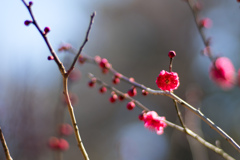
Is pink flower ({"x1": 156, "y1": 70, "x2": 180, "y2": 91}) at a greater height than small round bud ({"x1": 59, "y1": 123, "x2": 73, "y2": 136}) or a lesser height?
lesser

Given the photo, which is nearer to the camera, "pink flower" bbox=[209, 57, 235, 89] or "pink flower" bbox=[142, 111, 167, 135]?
"pink flower" bbox=[142, 111, 167, 135]

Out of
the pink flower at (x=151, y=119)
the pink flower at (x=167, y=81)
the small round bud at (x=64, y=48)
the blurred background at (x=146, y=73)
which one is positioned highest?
the blurred background at (x=146, y=73)

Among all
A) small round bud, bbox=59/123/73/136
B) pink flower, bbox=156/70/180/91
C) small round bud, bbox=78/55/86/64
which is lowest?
pink flower, bbox=156/70/180/91

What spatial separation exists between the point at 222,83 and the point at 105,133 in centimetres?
544

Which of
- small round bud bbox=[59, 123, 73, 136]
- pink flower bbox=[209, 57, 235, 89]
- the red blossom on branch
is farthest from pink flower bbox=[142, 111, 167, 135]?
small round bud bbox=[59, 123, 73, 136]

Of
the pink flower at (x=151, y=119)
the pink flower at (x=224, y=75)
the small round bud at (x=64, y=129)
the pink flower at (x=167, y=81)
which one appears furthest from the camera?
the small round bud at (x=64, y=129)

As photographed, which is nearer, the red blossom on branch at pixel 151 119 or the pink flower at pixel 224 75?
the red blossom on branch at pixel 151 119

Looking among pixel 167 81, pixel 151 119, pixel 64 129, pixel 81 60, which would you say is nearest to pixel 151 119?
pixel 151 119

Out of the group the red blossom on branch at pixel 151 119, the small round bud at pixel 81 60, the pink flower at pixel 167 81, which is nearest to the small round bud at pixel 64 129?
the small round bud at pixel 81 60

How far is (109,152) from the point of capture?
595 centimetres

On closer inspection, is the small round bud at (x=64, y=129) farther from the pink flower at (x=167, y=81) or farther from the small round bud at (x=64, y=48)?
the pink flower at (x=167, y=81)

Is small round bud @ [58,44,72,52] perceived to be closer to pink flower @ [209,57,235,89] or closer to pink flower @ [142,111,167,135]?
pink flower @ [142,111,167,135]

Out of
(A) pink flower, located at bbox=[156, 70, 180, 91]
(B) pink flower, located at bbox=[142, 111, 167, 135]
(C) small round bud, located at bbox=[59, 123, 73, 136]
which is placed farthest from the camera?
(C) small round bud, located at bbox=[59, 123, 73, 136]

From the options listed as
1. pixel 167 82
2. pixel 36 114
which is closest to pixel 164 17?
pixel 36 114
